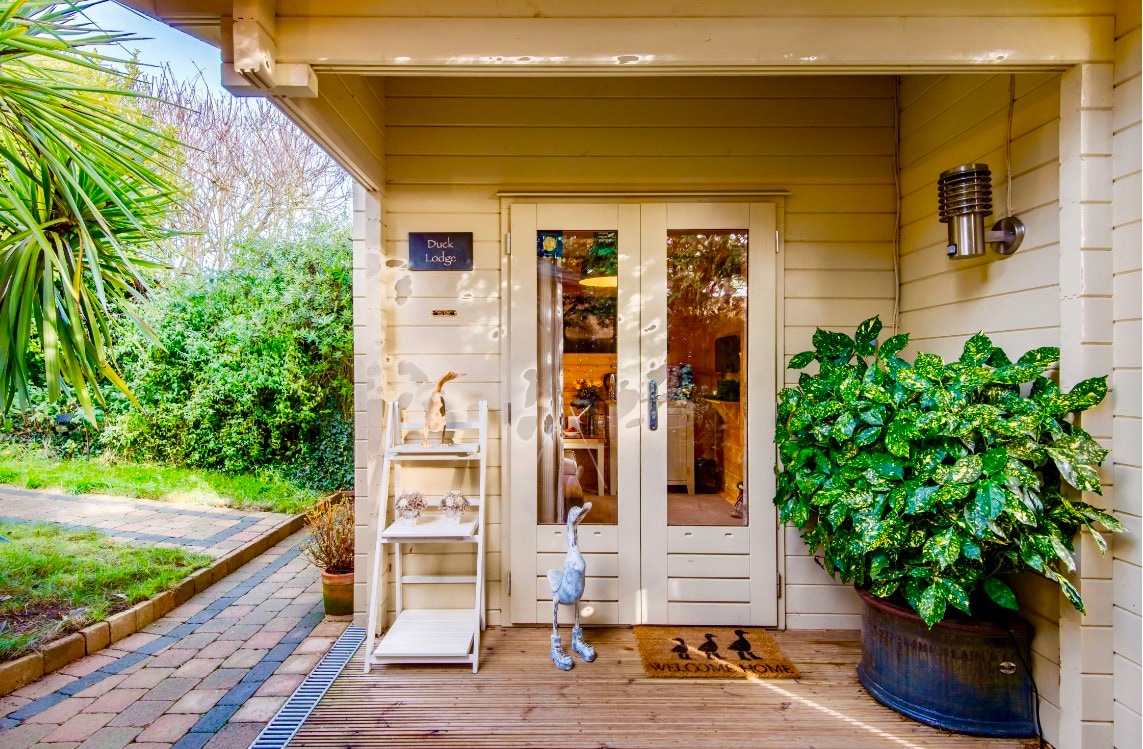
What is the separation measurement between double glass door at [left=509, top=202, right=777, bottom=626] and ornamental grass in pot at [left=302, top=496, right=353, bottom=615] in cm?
93

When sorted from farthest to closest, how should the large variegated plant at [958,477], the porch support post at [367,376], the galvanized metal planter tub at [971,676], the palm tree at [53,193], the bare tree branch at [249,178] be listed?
the bare tree branch at [249,178] < the porch support post at [367,376] < the galvanized metal planter tub at [971,676] < the palm tree at [53,193] < the large variegated plant at [958,477]

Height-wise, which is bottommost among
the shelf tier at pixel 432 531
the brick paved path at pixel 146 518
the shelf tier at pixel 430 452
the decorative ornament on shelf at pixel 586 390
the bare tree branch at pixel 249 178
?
the brick paved path at pixel 146 518

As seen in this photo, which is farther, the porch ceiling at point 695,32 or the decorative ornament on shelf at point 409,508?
the decorative ornament on shelf at point 409,508

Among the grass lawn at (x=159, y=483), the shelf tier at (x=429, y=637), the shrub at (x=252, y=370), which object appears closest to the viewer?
the shelf tier at (x=429, y=637)

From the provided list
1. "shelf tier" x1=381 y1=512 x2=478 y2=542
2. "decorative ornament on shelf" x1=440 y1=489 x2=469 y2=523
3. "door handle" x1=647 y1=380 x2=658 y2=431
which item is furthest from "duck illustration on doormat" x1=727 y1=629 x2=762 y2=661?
"decorative ornament on shelf" x1=440 y1=489 x2=469 y2=523

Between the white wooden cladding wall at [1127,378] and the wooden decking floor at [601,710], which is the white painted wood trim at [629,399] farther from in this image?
the white wooden cladding wall at [1127,378]

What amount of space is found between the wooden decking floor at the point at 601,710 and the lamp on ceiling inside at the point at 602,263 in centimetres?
179

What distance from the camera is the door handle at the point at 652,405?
9.45 feet

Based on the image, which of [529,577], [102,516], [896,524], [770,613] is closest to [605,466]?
[529,577]

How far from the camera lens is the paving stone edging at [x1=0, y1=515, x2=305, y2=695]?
231 centimetres

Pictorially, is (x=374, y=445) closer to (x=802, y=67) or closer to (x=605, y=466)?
(x=605, y=466)

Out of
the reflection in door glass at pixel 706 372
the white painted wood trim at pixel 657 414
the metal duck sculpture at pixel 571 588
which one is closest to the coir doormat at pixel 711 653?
the white painted wood trim at pixel 657 414

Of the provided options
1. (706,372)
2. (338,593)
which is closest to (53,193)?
(338,593)

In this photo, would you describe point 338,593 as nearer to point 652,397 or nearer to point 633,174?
point 652,397
